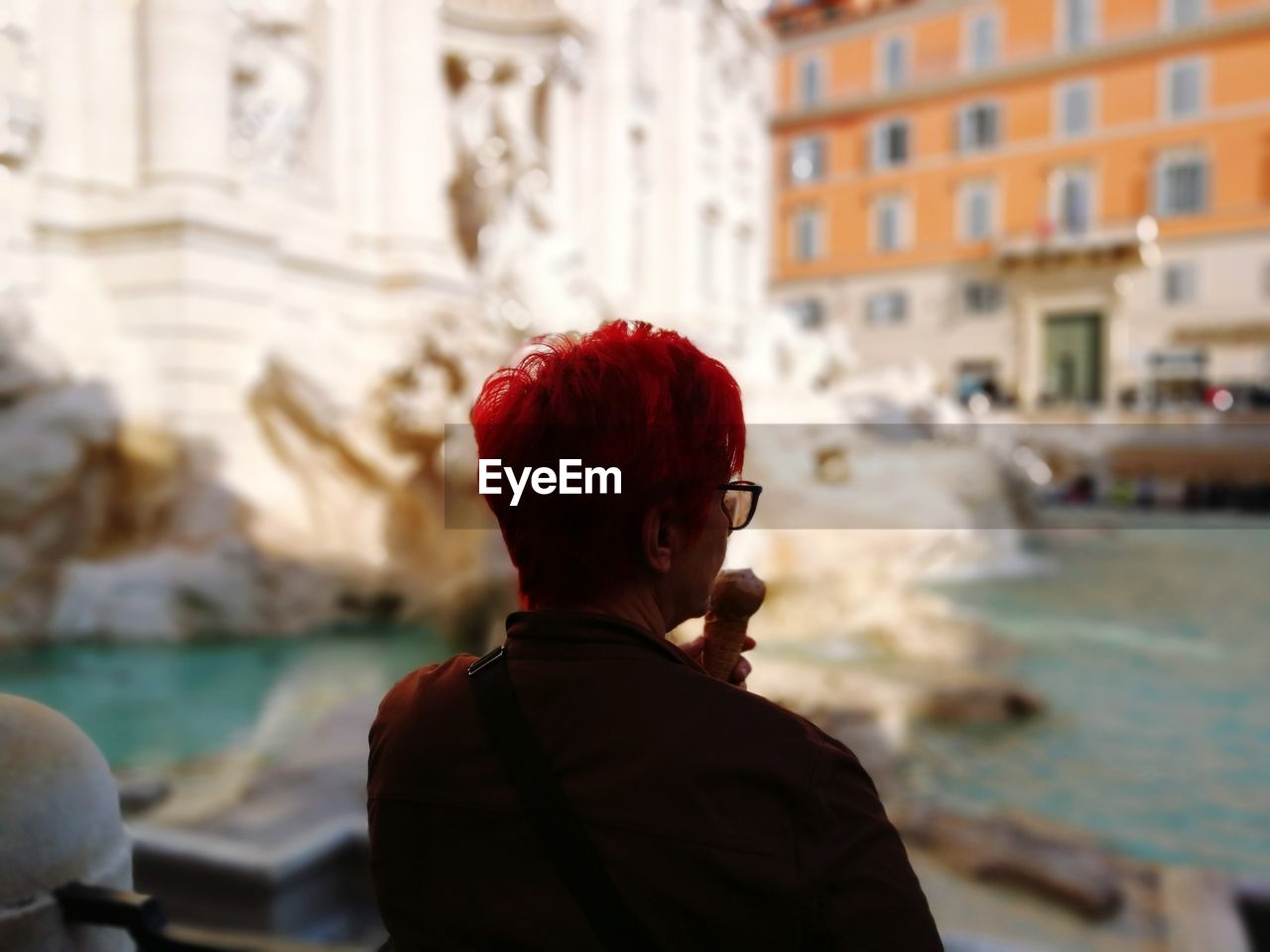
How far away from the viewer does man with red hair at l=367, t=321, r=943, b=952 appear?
709 mm

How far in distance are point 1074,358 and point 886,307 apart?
5372mm

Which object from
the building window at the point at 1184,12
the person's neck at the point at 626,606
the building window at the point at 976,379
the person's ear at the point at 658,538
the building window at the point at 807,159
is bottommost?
the person's neck at the point at 626,606

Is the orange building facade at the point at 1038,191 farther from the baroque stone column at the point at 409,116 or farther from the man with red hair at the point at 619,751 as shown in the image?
the man with red hair at the point at 619,751

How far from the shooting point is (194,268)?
26.3 ft

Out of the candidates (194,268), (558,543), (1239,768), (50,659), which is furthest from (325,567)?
(558,543)

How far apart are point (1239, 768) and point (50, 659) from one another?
6349 mm

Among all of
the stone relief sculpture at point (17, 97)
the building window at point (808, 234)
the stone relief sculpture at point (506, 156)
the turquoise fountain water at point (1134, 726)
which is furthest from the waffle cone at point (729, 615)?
the building window at point (808, 234)

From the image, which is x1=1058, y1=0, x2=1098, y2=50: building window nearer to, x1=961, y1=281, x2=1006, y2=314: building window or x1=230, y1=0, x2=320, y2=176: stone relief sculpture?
x1=961, y1=281, x2=1006, y2=314: building window

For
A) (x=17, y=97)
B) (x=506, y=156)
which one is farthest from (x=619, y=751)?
(x=506, y=156)

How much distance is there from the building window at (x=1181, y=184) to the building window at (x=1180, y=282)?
1.34 m

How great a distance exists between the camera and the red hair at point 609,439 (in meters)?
0.81

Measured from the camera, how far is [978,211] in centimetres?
2684

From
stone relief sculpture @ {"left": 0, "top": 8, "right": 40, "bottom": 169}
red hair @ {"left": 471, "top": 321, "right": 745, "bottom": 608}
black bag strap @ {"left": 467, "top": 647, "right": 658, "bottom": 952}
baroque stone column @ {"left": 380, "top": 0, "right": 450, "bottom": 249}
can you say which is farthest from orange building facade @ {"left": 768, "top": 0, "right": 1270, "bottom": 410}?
black bag strap @ {"left": 467, "top": 647, "right": 658, "bottom": 952}

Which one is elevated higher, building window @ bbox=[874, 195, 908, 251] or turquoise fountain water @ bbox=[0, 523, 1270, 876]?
building window @ bbox=[874, 195, 908, 251]
